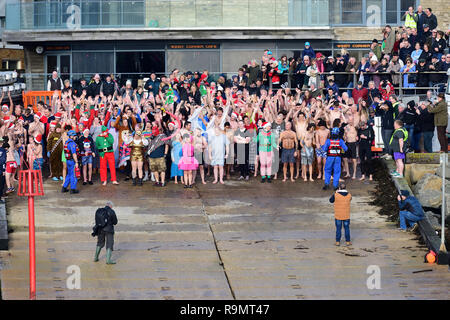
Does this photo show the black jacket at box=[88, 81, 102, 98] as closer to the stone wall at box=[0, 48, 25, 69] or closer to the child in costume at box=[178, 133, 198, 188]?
the child in costume at box=[178, 133, 198, 188]

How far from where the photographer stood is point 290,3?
3734 centimetres

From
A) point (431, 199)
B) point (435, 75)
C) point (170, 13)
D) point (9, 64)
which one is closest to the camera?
point (431, 199)

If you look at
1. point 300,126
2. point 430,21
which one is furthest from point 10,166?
point 430,21

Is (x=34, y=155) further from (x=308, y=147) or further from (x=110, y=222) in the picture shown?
(x=308, y=147)

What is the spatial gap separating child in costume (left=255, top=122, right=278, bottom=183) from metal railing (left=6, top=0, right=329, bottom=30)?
13119 mm

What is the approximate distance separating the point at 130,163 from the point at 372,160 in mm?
6862

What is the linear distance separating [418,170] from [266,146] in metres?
4.21

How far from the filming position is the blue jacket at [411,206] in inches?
813

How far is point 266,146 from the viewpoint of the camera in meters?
24.9

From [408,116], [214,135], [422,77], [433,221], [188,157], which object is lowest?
[433,221]

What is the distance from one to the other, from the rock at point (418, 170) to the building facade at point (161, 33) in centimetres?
1358

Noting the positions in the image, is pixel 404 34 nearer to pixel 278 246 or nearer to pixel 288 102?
pixel 288 102

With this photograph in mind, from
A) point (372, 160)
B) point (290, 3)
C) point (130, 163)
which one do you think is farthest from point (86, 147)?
point (290, 3)

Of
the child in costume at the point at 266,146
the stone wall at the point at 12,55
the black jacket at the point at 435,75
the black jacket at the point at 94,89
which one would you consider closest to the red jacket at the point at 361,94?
the black jacket at the point at 435,75
